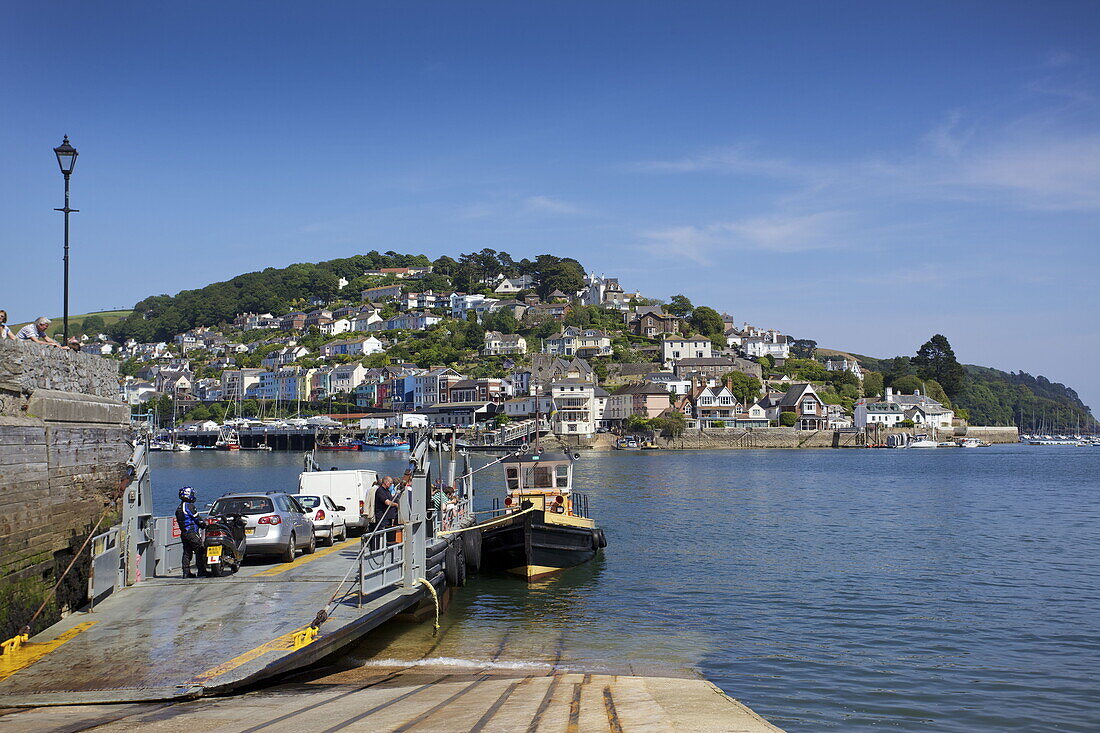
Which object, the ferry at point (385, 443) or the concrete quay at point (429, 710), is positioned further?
the ferry at point (385, 443)

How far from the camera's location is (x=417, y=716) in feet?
34.1

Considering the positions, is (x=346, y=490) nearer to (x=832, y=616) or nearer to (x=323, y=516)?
(x=323, y=516)

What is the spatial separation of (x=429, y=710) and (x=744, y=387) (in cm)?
16932

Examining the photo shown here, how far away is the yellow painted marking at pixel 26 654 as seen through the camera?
1138 centimetres

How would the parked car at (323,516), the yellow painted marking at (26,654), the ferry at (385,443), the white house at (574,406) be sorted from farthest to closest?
the white house at (574,406) → the ferry at (385,443) → the parked car at (323,516) → the yellow painted marking at (26,654)

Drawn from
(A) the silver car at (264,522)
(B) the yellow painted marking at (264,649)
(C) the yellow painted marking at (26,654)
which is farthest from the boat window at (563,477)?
(C) the yellow painted marking at (26,654)

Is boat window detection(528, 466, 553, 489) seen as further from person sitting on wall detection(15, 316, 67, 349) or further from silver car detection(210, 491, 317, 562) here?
person sitting on wall detection(15, 316, 67, 349)

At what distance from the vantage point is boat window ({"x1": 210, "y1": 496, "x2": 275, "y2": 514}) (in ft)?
62.0

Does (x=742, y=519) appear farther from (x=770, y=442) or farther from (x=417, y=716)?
(x=770, y=442)

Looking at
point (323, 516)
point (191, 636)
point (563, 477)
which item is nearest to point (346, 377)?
point (563, 477)

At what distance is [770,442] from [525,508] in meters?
135

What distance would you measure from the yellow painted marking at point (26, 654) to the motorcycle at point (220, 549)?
394 centimetres

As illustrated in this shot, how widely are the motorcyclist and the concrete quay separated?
493 cm

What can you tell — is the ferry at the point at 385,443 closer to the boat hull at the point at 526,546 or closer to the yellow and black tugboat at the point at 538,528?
the yellow and black tugboat at the point at 538,528
